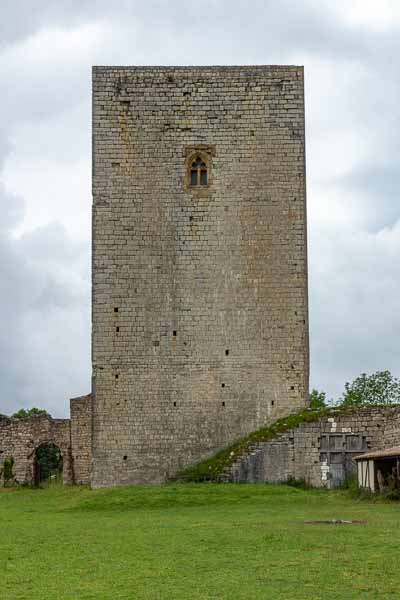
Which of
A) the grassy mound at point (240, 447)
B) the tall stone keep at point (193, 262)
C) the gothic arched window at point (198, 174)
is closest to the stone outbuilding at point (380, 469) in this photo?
the grassy mound at point (240, 447)

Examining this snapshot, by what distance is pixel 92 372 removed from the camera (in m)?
28.6

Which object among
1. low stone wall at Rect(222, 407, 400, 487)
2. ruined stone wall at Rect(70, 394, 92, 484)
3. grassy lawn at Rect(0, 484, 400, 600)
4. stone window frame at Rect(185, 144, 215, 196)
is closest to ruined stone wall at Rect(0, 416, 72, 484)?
ruined stone wall at Rect(70, 394, 92, 484)

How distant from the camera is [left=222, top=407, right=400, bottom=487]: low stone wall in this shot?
27031mm

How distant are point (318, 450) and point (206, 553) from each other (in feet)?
49.8

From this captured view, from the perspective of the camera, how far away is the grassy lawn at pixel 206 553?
9656mm

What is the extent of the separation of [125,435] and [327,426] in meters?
5.39

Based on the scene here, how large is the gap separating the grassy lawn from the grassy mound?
5477mm

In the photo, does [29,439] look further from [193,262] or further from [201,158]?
[201,158]

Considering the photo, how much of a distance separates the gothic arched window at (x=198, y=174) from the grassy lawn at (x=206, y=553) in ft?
34.5

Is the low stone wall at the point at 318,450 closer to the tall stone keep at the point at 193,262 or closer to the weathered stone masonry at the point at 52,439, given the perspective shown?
the tall stone keep at the point at 193,262

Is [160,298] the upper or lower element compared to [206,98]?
lower

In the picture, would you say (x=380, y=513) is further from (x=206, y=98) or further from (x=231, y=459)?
(x=206, y=98)

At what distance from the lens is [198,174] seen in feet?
96.1

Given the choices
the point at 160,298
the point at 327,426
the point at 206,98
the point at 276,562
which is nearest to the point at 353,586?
Answer: the point at 276,562
